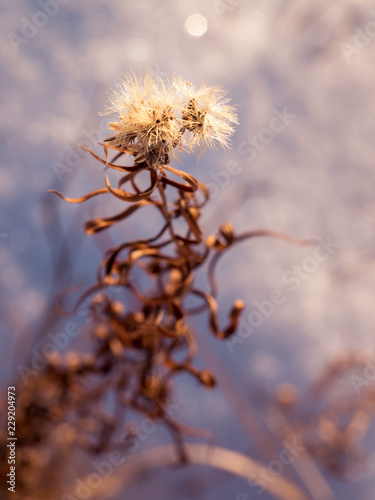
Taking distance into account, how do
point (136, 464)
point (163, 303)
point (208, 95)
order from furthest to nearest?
point (136, 464) < point (163, 303) < point (208, 95)

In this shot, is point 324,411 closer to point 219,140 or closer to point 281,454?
point 281,454

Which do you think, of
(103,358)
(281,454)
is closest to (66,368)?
(103,358)

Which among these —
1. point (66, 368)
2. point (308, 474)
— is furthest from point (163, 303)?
point (308, 474)

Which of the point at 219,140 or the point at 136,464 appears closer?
the point at 219,140

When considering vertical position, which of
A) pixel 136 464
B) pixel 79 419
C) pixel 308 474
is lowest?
pixel 308 474

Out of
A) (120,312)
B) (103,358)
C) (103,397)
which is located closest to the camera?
(120,312)

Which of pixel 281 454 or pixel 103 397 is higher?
pixel 103 397

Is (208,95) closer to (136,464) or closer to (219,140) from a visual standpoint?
(219,140)
